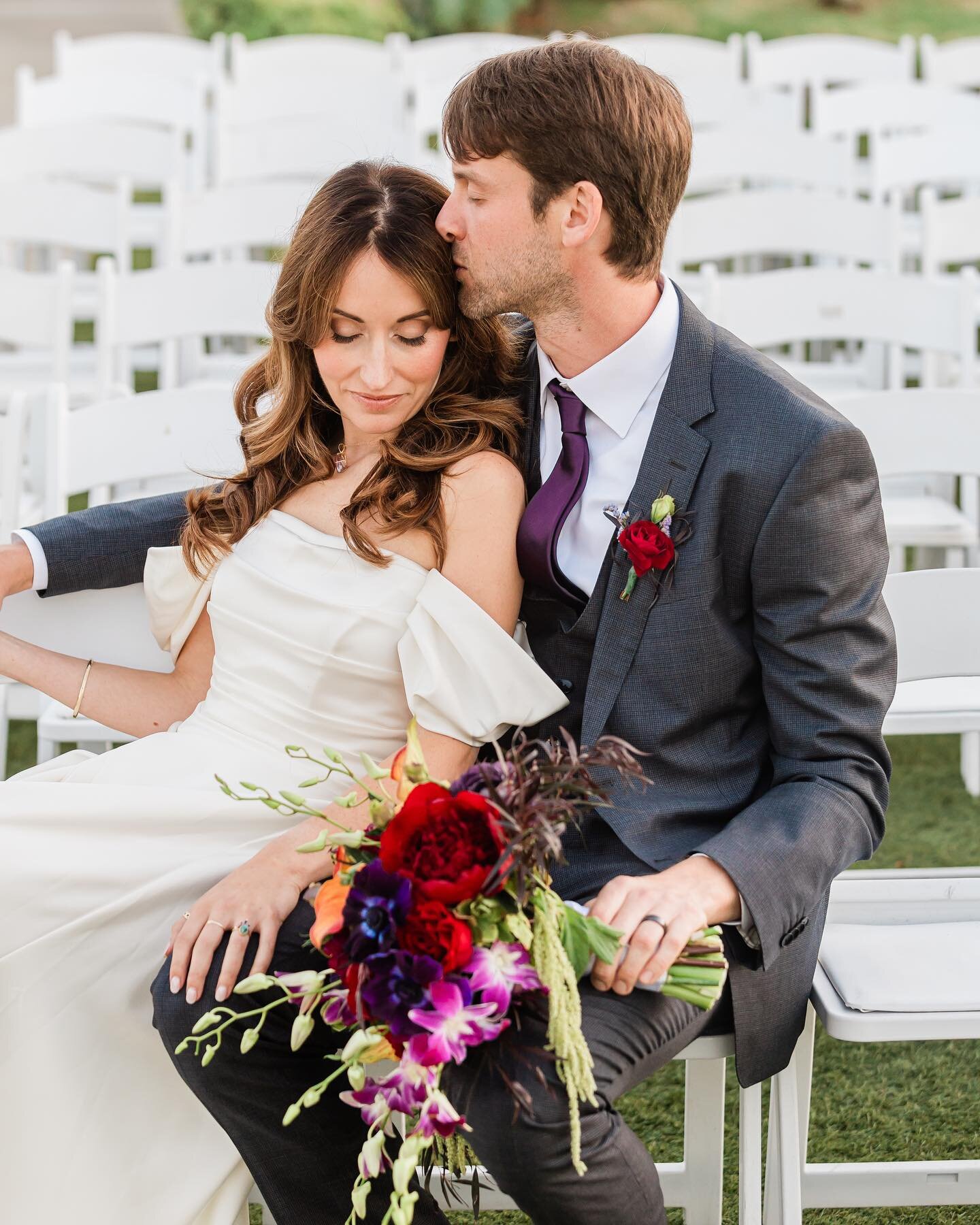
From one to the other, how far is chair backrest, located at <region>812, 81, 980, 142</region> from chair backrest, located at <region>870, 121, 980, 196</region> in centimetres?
85

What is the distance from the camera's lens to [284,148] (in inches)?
228

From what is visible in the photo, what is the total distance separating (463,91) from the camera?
2158mm

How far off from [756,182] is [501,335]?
194 inches

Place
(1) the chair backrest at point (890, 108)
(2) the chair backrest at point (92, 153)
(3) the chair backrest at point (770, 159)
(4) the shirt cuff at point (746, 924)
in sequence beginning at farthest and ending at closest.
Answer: (1) the chair backrest at point (890, 108) → (2) the chair backrest at point (92, 153) → (3) the chair backrest at point (770, 159) → (4) the shirt cuff at point (746, 924)

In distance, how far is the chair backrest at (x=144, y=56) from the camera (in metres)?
7.86

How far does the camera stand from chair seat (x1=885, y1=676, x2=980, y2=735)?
288cm

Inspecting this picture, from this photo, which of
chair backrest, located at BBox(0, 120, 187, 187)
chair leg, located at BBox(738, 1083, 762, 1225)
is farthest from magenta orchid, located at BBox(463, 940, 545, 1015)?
chair backrest, located at BBox(0, 120, 187, 187)

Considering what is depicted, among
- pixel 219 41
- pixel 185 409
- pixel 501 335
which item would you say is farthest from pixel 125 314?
pixel 219 41

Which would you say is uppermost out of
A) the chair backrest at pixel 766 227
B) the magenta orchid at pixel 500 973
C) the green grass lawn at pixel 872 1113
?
the chair backrest at pixel 766 227

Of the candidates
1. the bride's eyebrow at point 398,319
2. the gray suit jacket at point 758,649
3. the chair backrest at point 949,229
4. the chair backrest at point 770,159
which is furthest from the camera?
the chair backrest at point 770,159

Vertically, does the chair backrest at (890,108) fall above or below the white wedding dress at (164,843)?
above

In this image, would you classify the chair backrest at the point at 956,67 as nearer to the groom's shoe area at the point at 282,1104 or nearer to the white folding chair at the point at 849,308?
the white folding chair at the point at 849,308

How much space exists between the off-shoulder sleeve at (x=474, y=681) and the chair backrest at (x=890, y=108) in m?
5.34

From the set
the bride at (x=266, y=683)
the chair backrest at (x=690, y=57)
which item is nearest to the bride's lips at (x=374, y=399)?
the bride at (x=266, y=683)
